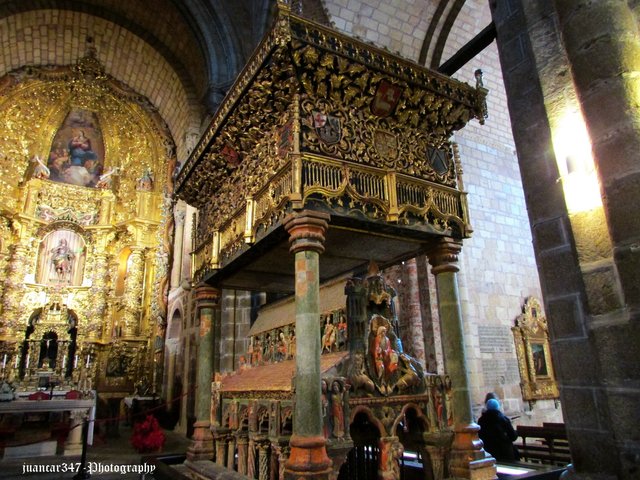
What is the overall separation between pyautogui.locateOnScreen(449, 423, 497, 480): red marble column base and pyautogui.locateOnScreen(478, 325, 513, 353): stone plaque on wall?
4577mm

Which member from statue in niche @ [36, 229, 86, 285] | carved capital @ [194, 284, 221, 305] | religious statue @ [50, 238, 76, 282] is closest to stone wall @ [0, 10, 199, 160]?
statue in niche @ [36, 229, 86, 285]

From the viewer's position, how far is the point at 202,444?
19.1 ft

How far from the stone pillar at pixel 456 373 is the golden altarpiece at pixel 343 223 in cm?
1

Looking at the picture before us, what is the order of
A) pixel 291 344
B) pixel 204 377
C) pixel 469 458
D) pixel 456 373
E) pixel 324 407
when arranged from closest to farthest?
pixel 324 407 → pixel 469 458 → pixel 456 373 → pixel 291 344 → pixel 204 377

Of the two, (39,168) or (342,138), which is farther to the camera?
(39,168)

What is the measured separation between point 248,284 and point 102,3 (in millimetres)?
10914

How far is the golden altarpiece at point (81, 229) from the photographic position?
13.2m

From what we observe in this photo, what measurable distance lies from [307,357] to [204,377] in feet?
10.1

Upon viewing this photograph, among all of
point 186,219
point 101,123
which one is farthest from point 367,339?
point 101,123

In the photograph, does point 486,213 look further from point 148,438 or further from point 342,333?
point 148,438

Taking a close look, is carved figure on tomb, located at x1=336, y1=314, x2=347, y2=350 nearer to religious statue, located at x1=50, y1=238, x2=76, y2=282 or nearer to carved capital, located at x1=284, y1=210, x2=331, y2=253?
carved capital, located at x1=284, y1=210, x2=331, y2=253

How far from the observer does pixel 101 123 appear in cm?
1544

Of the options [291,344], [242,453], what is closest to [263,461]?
[242,453]

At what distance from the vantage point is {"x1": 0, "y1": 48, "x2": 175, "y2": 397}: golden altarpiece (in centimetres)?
1320
